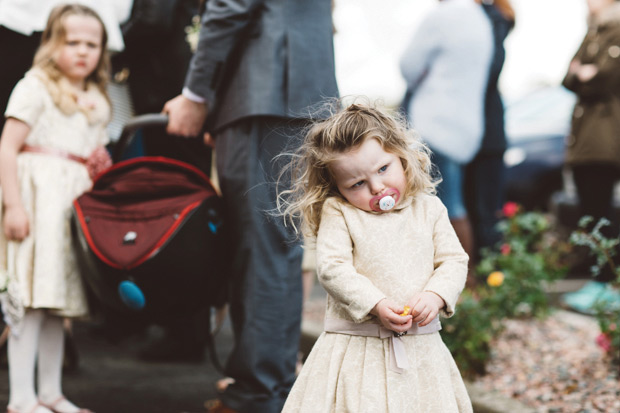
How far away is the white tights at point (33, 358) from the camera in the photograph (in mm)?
2885

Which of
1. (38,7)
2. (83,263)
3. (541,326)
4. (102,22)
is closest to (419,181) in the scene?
(83,263)

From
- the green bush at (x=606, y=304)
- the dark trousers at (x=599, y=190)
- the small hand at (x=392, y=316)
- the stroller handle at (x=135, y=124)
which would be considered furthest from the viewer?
the dark trousers at (x=599, y=190)

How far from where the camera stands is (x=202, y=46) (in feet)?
8.78

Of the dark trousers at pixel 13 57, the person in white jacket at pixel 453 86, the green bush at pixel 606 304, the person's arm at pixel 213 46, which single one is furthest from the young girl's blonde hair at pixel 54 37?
the green bush at pixel 606 304

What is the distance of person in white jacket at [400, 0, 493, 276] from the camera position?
4.30 m

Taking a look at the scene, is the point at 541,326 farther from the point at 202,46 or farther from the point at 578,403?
the point at 202,46

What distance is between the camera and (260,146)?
2.69m

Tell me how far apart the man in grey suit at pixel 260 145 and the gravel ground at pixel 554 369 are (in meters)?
1.14

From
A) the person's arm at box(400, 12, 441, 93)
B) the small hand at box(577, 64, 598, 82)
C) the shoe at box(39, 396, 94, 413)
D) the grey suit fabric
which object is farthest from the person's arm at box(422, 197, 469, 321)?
the small hand at box(577, 64, 598, 82)

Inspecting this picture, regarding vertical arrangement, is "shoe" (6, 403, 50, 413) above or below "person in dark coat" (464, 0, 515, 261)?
below

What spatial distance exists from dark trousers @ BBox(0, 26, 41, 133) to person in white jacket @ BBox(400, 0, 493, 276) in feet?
7.24

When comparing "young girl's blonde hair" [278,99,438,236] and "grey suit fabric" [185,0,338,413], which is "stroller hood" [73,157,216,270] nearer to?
"grey suit fabric" [185,0,338,413]

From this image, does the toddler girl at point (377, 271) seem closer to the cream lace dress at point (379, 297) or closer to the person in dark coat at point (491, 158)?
the cream lace dress at point (379, 297)

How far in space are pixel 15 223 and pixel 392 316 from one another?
1.70 meters
